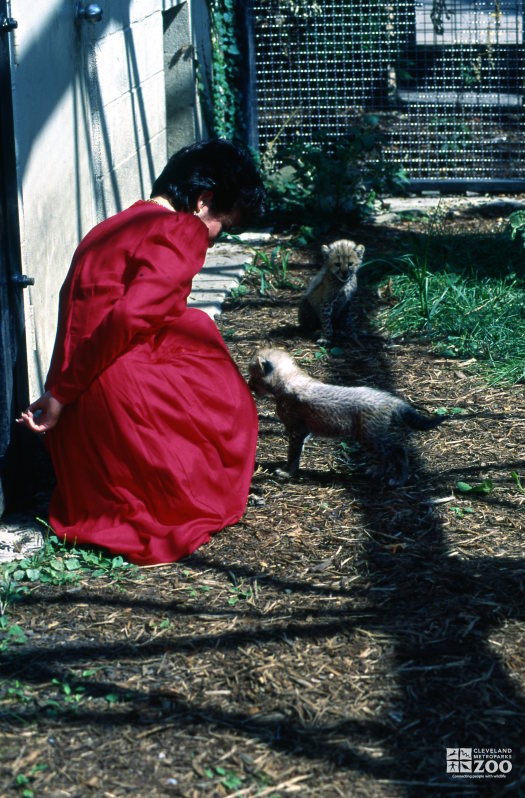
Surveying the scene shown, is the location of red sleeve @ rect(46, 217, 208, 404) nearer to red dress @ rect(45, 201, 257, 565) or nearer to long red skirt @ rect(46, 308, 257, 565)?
red dress @ rect(45, 201, 257, 565)

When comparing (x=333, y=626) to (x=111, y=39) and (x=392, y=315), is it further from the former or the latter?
(x=111, y=39)

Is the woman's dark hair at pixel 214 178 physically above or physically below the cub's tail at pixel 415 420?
above

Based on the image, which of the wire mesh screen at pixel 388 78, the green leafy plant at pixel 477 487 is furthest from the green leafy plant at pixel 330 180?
the green leafy plant at pixel 477 487

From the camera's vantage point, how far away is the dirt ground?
3.03m

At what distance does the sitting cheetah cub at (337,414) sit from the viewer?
16.3 ft

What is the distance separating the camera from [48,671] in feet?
11.5

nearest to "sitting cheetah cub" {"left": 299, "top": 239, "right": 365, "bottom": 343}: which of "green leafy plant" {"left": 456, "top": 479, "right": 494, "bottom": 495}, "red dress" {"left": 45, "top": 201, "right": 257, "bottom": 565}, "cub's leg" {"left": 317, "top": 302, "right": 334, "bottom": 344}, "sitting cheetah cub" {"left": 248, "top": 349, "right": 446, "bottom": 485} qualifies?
"cub's leg" {"left": 317, "top": 302, "right": 334, "bottom": 344}

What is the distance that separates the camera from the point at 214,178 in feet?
14.6

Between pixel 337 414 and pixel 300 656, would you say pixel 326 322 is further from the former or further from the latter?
pixel 300 656

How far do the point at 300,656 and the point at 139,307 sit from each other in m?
1.48

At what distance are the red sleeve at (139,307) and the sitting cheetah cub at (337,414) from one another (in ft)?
3.46

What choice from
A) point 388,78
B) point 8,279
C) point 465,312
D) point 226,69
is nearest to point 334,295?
point 465,312

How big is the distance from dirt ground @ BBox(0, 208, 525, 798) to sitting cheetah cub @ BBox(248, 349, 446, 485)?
159 mm

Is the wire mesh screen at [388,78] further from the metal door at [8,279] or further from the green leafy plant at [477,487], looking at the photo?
the metal door at [8,279]
